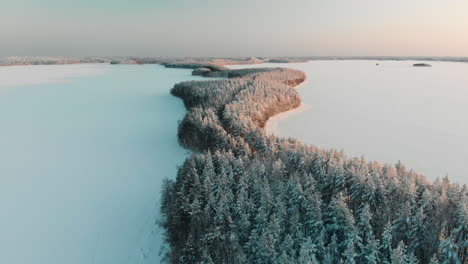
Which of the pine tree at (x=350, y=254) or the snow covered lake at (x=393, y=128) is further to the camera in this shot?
the snow covered lake at (x=393, y=128)

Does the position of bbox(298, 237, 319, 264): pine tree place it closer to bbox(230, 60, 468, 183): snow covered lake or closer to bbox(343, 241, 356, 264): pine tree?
bbox(343, 241, 356, 264): pine tree

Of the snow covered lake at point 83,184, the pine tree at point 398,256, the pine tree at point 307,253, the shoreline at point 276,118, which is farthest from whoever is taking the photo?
the shoreline at point 276,118

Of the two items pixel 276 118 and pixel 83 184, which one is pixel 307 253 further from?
pixel 276 118

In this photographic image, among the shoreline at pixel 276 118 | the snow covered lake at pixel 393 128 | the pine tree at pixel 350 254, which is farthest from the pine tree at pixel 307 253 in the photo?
the shoreline at pixel 276 118

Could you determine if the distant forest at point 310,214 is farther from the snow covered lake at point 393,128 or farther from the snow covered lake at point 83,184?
the snow covered lake at point 393,128

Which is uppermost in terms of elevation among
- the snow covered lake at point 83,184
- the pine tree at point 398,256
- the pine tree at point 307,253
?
the pine tree at point 398,256

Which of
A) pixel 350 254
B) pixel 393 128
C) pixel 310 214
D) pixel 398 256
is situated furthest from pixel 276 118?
pixel 398 256

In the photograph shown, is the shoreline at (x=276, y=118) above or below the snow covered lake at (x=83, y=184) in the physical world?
above
